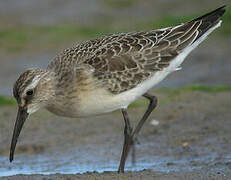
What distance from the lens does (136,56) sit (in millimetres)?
8938

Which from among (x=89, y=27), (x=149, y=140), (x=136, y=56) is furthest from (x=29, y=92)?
(x=89, y=27)

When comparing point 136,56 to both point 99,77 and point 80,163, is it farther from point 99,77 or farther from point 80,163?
point 80,163

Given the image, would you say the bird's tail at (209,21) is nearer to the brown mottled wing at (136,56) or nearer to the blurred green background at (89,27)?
the brown mottled wing at (136,56)

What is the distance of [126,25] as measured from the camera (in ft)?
59.9

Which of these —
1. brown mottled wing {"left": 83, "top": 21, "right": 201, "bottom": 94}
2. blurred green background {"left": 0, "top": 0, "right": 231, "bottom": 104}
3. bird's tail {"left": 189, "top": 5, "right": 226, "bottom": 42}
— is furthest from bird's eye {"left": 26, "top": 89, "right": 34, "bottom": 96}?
blurred green background {"left": 0, "top": 0, "right": 231, "bottom": 104}

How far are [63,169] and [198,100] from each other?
148 inches

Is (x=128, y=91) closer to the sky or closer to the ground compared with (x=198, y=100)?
closer to the sky

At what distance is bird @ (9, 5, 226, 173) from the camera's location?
8438mm

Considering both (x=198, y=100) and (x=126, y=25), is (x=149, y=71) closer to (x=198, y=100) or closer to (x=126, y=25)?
(x=198, y=100)

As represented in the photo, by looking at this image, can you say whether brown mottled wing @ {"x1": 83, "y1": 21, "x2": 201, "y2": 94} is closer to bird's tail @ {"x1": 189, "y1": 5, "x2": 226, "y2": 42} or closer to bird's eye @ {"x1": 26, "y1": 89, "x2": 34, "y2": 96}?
bird's tail @ {"x1": 189, "y1": 5, "x2": 226, "y2": 42}

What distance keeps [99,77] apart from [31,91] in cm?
97

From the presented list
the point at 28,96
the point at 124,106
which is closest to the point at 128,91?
the point at 124,106

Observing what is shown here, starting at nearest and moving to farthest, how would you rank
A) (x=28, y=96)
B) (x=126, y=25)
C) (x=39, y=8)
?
(x=28, y=96) < (x=126, y=25) < (x=39, y=8)

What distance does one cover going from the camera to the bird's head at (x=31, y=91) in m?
8.33
